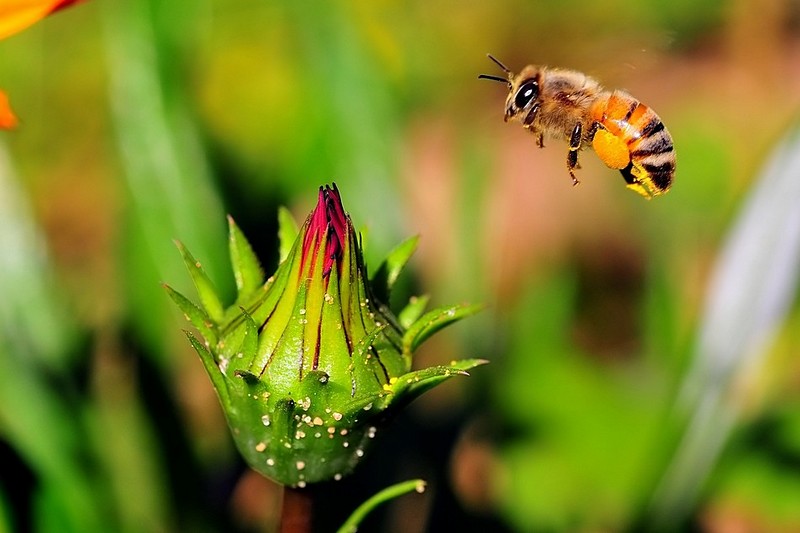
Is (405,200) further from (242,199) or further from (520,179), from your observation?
(520,179)

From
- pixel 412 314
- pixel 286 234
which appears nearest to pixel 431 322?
pixel 412 314

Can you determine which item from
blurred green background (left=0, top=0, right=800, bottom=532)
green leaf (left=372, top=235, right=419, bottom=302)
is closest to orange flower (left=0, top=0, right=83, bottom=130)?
green leaf (left=372, top=235, right=419, bottom=302)

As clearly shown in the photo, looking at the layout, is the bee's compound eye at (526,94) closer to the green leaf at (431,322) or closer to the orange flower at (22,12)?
the green leaf at (431,322)

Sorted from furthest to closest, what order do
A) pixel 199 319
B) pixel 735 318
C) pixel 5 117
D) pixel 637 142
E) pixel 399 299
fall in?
1. pixel 399 299
2. pixel 735 318
3. pixel 637 142
4. pixel 199 319
5. pixel 5 117

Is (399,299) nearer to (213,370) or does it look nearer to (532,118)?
(532,118)

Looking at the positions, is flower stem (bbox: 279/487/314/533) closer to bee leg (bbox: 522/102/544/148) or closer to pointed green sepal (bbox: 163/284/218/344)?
pointed green sepal (bbox: 163/284/218/344)

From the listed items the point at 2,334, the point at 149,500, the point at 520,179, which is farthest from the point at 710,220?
the point at 2,334
